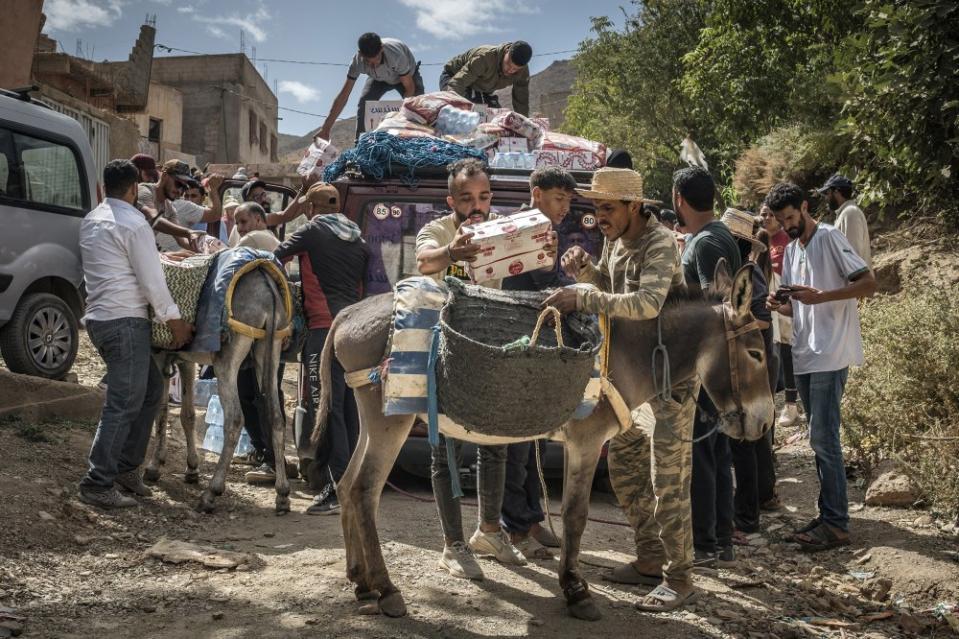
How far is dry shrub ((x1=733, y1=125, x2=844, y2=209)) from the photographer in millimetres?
15031

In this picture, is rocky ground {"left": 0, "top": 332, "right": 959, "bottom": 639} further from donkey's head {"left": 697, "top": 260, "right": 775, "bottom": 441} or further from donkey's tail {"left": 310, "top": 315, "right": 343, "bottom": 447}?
donkey's head {"left": 697, "top": 260, "right": 775, "bottom": 441}

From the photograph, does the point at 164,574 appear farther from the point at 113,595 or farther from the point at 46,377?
the point at 46,377

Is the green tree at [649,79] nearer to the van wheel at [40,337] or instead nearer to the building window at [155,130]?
the building window at [155,130]

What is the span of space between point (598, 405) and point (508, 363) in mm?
768

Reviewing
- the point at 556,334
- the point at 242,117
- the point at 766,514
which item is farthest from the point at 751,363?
the point at 242,117

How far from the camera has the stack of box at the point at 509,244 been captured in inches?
156

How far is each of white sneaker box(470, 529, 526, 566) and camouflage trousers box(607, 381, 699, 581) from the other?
28.1 inches

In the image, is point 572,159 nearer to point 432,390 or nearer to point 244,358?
point 244,358

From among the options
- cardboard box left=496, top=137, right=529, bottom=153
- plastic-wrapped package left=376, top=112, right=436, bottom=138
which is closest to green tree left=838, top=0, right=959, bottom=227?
cardboard box left=496, top=137, right=529, bottom=153

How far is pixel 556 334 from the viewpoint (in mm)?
3852

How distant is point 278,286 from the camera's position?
6.42 meters

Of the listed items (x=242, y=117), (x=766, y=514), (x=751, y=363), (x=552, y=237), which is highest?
(x=242, y=117)

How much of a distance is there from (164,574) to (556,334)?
8.29 feet

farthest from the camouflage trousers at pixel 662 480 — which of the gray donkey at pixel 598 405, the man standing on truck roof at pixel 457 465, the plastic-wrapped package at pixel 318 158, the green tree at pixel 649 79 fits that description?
the green tree at pixel 649 79
